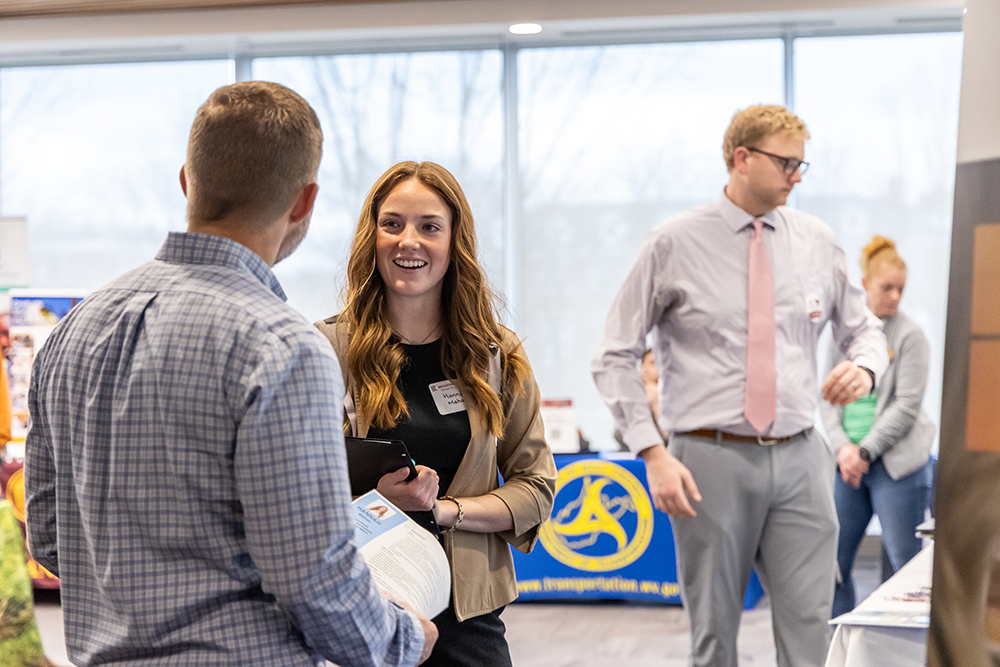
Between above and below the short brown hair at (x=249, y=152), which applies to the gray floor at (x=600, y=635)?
below

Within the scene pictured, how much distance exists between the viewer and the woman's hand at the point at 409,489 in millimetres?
1473

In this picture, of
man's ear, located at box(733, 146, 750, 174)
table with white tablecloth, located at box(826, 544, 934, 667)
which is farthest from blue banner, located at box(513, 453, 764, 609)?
table with white tablecloth, located at box(826, 544, 934, 667)

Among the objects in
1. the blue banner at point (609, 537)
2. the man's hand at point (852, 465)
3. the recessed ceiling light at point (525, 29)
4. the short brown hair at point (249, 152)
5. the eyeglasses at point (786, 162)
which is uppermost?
the recessed ceiling light at point (525, 29)

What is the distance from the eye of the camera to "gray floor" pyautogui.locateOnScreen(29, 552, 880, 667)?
3822 mm

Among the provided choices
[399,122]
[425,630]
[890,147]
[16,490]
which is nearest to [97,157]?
[399,122]

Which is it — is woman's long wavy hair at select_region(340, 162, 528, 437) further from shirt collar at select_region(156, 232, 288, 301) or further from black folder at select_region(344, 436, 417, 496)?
shirt collar at select_region(156, 232, 288, 301)

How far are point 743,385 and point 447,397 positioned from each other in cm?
100

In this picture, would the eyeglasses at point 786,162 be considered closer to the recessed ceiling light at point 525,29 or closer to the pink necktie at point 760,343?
the pink necktie at point 760,343

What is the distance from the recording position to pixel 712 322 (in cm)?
243

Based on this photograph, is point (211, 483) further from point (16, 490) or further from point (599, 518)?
point (16, 490)

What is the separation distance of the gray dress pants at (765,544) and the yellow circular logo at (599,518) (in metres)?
2.08

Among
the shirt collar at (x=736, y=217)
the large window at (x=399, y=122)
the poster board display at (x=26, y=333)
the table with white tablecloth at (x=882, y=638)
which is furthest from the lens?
the large window at (x=399, y=122)

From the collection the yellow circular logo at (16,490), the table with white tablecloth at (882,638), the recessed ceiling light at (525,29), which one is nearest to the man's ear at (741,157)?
the table with white tablecloth at (882,638)

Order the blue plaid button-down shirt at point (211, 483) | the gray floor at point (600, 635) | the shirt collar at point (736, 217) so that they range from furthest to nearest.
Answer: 1. the gray floor at point (600, 635)
2. the shirt collar at point (736, 217)
3. the blue plaid button-down shirt at point (211, 483)
